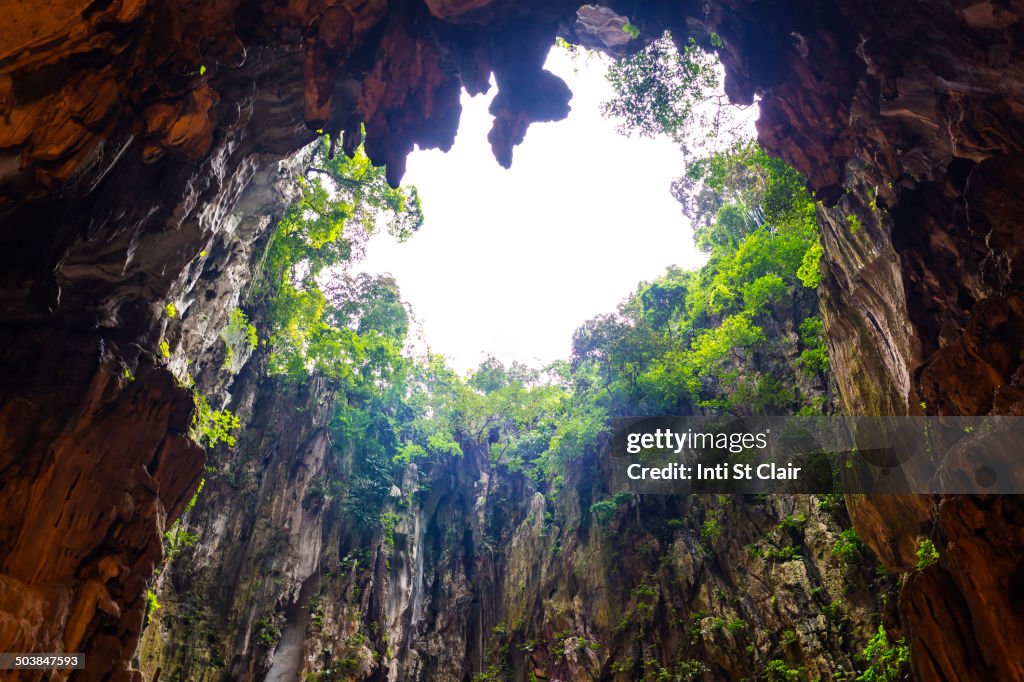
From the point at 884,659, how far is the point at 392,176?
13.3 m

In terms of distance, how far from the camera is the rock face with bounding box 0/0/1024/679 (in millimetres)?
6117

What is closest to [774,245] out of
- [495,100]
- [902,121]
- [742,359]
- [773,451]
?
[742,359]

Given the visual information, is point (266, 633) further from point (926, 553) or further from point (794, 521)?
point (926, 553)

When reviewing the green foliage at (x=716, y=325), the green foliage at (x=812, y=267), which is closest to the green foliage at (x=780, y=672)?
the green foliage at (x=716, y=325)

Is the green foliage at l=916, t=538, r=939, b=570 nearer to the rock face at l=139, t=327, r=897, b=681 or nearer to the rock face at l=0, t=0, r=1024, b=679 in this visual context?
the rock face at l=0, t=0, r=1024, b=679

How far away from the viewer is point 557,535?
20375 millimetres

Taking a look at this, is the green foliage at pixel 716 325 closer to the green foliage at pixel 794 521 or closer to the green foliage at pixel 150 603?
the green foliage at pixel 794 521

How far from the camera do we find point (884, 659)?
9922 millimetres

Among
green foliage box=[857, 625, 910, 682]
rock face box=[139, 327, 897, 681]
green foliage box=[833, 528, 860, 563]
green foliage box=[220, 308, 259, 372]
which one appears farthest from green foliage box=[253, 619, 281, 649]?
green foliage box=[833, 528, 860, 563]

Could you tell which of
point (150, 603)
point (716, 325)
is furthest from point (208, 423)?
point (716, 325)

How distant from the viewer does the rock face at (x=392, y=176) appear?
6.12 m

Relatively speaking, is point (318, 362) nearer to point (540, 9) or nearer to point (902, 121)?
point (540, 9)

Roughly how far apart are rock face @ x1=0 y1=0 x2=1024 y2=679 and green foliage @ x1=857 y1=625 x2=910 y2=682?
167cm

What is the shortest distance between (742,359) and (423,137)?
48.0ft
